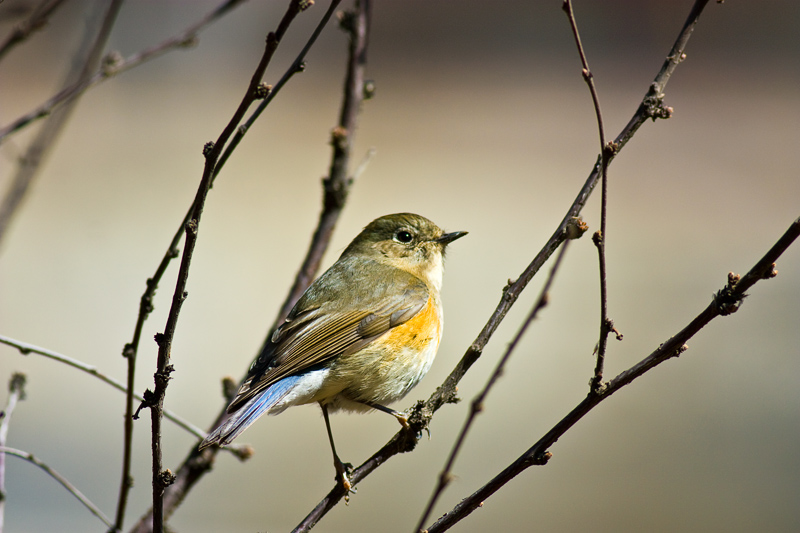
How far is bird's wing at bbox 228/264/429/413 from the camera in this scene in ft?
9.89

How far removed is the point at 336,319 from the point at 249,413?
2.79 ft

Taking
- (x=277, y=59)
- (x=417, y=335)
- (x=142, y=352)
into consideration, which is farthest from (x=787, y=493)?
(x=277, y=59)

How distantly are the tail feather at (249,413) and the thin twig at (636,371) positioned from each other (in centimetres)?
80

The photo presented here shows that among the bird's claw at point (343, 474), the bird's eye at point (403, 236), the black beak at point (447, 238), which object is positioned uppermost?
the bird's eye at point (403, 236)

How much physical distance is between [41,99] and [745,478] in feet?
29.8

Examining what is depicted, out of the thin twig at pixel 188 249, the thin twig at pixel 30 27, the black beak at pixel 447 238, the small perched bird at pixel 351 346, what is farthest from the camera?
the black beak at pixel 447 238

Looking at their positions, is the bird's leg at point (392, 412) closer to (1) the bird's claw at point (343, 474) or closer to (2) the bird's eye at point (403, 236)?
(1) the bird's claw at point (343, 474)

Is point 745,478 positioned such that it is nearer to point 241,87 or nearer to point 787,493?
point 787,493

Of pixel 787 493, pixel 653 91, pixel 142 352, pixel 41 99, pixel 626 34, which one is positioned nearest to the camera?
pixel 653 91

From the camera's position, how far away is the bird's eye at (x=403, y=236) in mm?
3965

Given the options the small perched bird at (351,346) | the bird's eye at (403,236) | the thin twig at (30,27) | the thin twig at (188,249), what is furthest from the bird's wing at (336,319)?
the thin twig at (30,27)

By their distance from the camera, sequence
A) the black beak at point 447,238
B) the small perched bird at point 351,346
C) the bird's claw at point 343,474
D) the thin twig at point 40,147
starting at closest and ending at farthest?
the thin twig at point 40,147 → the bird's claw at point 343,474 → the small perched bird at point 351,346 → the black beak at point 447,238

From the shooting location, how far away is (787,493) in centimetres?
659

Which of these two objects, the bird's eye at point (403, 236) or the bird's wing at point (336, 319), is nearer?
the bird's wing at point (336, 319)
